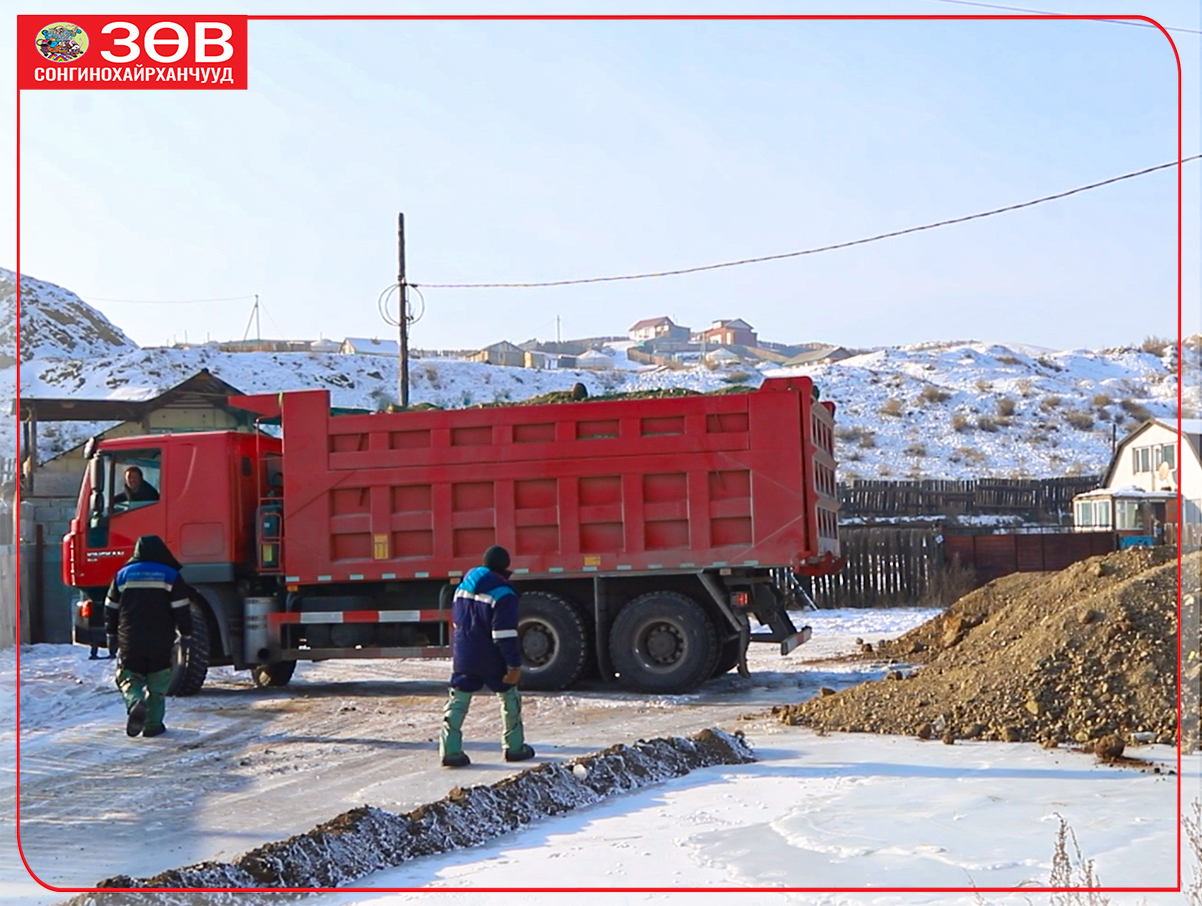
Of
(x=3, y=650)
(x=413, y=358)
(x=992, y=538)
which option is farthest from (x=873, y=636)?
(x=413, y=358)

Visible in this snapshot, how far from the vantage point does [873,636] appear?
64.1 ft

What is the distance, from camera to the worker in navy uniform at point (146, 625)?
10648 mm

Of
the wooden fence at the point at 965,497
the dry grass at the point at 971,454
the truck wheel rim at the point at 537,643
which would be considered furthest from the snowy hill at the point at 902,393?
the truck wheel rim at the point at 537,643

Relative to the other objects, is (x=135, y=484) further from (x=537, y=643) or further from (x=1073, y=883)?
(x=1073, y=883)

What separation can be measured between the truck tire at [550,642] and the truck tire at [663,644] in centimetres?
36

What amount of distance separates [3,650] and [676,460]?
323 inches

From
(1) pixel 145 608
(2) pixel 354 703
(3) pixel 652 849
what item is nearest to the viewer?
(3) pixel 652 849

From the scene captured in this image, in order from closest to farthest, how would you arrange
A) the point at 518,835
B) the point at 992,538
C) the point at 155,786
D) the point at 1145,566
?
1. the point at 518,835
2. the point at 155,786
3. the point at 1145,566
4. the point at 992,538

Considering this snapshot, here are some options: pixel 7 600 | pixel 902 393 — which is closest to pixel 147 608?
pixel 7 600

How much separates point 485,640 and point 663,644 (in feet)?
14.4

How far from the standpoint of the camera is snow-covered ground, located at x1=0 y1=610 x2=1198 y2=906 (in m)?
5.53

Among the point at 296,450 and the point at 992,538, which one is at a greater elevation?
the point at 296,450

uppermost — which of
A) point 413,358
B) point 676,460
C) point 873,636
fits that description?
point 413,358

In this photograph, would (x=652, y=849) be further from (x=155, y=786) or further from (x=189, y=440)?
(x=189, y=440)
